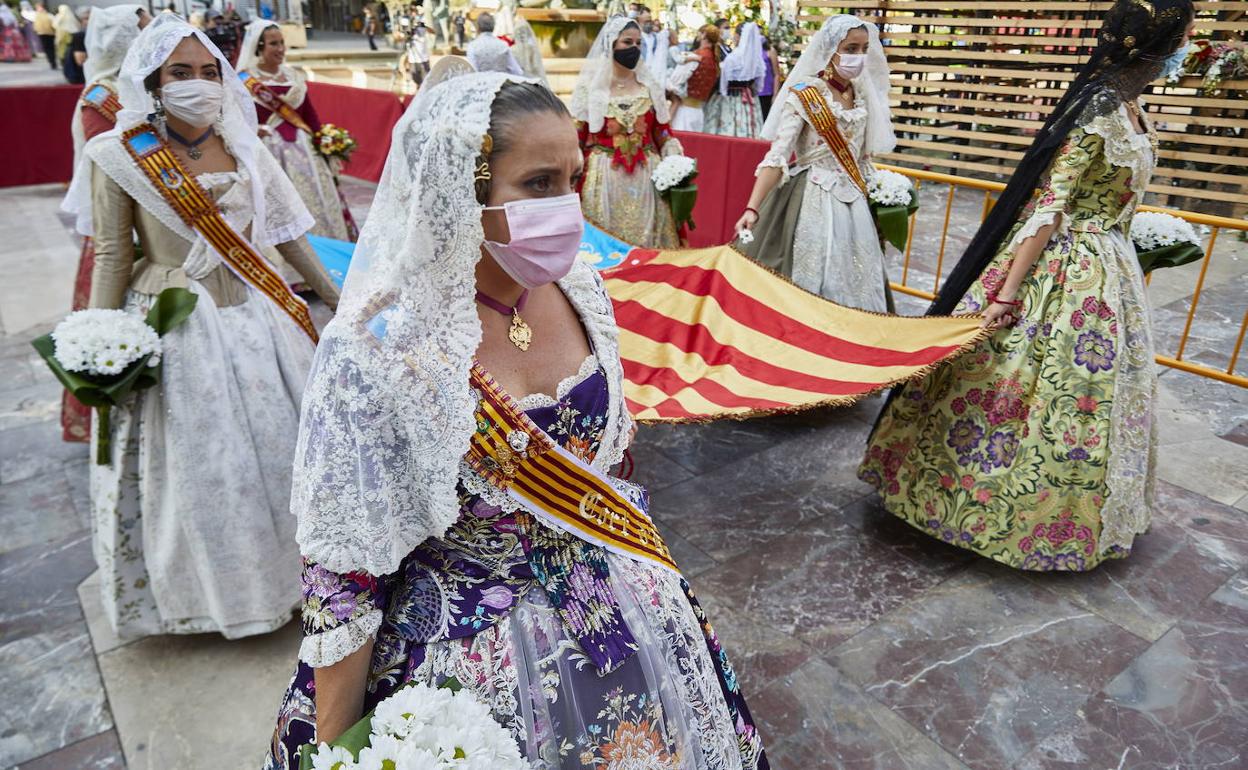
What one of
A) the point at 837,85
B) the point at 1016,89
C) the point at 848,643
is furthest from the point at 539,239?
the point at 1016,89

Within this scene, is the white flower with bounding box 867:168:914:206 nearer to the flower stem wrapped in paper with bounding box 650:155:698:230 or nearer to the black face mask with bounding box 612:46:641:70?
the flower stem wrapped in paper with bounding box 650:155:698:230

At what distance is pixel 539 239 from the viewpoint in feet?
4.47

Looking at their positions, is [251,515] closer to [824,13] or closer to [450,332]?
[450,332]

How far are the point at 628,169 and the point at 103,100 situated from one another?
2883 mm

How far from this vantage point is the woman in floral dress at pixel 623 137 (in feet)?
17.5

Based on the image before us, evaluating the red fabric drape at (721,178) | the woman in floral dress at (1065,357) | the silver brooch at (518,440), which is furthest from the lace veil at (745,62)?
the silver brooch at (518,440)

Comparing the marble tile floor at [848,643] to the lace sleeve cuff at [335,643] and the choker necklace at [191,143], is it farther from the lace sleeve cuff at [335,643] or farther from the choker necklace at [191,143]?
the choker necklace at [191,143]

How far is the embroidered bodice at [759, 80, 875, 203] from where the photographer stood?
4383 mm

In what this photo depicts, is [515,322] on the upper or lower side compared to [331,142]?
upper

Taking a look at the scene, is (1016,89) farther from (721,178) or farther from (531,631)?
(531,631)

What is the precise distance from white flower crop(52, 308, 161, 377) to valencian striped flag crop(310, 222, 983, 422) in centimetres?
145

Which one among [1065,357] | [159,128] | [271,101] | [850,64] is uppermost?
[850,64]

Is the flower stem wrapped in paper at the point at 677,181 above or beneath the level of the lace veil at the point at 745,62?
beneath

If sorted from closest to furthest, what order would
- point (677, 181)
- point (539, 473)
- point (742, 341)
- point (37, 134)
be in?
point (539, 473) < point (742, 341) < point (677, 181) < point (37, 134)
